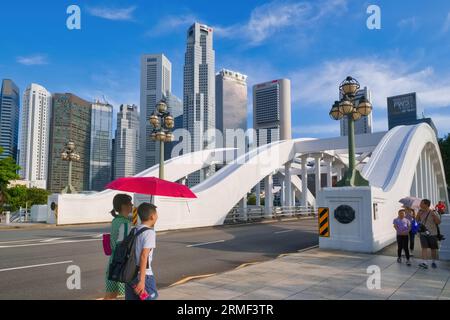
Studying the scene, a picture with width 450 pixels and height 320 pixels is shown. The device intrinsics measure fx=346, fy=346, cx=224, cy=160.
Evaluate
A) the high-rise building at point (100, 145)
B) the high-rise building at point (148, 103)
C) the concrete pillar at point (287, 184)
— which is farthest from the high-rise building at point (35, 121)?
the concrete pillar at point (287, 184)

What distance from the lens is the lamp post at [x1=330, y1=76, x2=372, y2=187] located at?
40.1 feet

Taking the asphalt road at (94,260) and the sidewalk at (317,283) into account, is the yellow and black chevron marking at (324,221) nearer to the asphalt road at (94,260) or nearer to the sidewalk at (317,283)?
the asphalt road at (94,260)

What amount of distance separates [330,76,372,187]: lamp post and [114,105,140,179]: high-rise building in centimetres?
4012

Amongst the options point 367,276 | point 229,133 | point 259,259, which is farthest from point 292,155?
point 367,276

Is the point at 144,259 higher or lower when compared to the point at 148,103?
lower

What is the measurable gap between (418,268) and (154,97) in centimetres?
4712

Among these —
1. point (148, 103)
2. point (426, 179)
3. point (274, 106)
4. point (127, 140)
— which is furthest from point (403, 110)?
point (426, 179)

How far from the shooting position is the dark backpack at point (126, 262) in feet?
12.4

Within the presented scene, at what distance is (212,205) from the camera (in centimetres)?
2188

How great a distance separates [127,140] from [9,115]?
10046 cm

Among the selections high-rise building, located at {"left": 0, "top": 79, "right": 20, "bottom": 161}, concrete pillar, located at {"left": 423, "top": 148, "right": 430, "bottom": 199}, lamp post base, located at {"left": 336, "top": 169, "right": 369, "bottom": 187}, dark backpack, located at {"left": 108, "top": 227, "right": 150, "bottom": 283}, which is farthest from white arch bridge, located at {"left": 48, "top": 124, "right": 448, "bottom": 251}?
high-rise building, located at {"left": 0, "top": 79, "right": 20, "bottom": 161}

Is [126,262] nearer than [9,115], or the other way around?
[126,262]

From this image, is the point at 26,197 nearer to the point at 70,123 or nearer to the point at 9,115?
the point at 70,123

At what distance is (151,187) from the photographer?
5.18 meters
